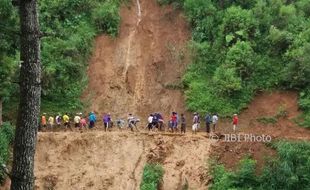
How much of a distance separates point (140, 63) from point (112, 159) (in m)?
7.44

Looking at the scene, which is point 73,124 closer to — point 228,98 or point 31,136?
point 228,98

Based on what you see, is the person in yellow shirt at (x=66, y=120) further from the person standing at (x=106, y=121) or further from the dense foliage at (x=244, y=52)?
the dense foliage at (x=244, y=52)

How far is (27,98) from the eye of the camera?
227 inches

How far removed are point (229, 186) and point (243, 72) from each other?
7099 mm

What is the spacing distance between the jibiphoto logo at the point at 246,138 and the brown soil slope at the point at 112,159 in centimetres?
92

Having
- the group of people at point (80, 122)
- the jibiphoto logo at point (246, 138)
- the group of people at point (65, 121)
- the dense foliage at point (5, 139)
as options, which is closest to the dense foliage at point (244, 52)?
the jibiphoto logo at point (246, 138)

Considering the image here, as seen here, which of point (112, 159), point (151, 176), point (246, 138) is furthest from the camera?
point (246, 138)

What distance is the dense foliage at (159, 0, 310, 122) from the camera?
25047 millimetres

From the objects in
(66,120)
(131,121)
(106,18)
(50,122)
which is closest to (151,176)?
(131,121)

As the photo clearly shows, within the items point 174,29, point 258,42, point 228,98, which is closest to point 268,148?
point 228,98

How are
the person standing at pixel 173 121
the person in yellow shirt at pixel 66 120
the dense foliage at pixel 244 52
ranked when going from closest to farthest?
the person standing at pixel 173 121
the person in yellow shirt at pixel 66 120
the dense foliage at pixel 244 52

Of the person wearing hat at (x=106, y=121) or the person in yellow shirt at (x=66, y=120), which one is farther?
the person wearing hat at (x=106, y=121)

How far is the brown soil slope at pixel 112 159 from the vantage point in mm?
21016

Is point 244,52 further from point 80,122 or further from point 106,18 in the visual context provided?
point 80,122
